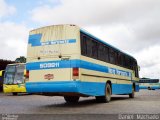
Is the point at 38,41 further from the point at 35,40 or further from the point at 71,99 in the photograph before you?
the point at 71,99

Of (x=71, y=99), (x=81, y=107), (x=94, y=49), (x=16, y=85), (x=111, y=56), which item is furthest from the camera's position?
(x=16, y=85)

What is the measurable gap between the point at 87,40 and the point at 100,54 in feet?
6.03

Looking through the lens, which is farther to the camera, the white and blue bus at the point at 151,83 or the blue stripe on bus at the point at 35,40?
the white and blue bus at the point at 151,83

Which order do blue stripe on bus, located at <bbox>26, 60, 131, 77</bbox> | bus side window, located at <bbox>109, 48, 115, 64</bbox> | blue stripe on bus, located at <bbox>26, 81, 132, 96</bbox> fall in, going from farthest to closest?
bus side window, located at <bbox>109, 48, 115, 64</bbox>, blue stripe on bus, located at <bbox>26, 60, 131, 77</bbox>, blue stripe on bus, located at <bbox>26, 81, 132, 96</bbox>

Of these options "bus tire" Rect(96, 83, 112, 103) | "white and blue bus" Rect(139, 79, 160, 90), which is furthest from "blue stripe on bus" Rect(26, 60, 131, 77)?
"white and blue bus" Rect(139, 79, 160, 90)

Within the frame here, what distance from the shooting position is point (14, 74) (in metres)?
27.2

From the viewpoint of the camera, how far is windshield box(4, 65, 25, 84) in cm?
2712

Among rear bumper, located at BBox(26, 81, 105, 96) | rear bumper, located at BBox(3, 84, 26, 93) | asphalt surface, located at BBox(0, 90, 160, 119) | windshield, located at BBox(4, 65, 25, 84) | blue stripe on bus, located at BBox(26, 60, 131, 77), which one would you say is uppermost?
windshield, located at BBox(4, 65, 25, 84)

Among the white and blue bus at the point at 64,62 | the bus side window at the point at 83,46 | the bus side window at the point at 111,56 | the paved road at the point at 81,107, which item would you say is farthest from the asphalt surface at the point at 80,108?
the bus side window at the point at 111,56

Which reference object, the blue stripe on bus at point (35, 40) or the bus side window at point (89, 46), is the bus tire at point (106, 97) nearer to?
the bus side window at point (89, 46)

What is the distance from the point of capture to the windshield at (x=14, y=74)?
27.1 meters

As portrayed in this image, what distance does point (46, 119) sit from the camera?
916cm

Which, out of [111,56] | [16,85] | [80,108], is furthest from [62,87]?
[16,85]

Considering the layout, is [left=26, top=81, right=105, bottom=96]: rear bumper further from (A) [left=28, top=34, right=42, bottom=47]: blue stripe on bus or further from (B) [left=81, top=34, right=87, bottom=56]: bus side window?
(A) [left=28, top=34, right=42, bottom=47]: blue stripe on bus
